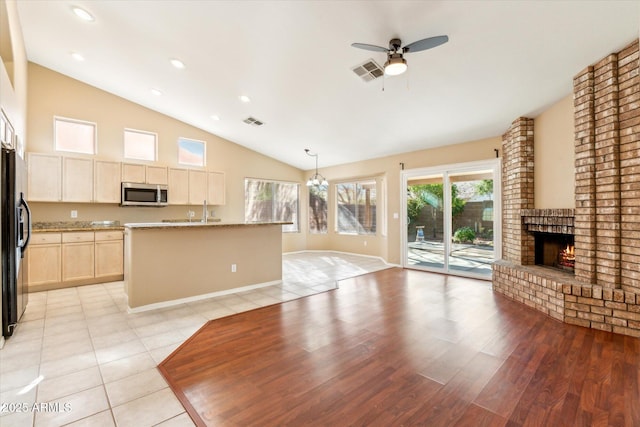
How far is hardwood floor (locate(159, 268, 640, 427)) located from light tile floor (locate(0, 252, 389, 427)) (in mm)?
199

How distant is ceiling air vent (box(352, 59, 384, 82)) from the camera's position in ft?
12.0

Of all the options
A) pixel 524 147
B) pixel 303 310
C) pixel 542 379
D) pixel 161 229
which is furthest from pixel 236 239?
pixel 524 147

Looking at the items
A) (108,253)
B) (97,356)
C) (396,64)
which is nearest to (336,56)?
(396,64)

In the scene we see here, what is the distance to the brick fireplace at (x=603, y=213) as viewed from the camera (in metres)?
2.94

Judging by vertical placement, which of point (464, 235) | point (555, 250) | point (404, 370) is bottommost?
point (404, 370)

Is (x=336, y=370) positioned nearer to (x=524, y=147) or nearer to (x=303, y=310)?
(x=303, y=310)

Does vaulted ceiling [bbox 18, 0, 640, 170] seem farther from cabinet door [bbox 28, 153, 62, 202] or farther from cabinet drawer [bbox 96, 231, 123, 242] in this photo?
cabinet drawer [bbox 96, 231, 123, 242]

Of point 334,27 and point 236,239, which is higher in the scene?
point 334,27

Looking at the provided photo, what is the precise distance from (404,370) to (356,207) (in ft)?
21.0

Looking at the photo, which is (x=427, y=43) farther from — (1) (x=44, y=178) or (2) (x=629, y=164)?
(1) (x=44, y=178)

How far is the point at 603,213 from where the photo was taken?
317 centimetres

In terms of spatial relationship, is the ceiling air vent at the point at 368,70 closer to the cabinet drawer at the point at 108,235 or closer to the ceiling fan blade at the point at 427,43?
the ceiling fan blade at the point at 427,43

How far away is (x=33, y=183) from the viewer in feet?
15.6

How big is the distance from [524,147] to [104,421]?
5.88 m
